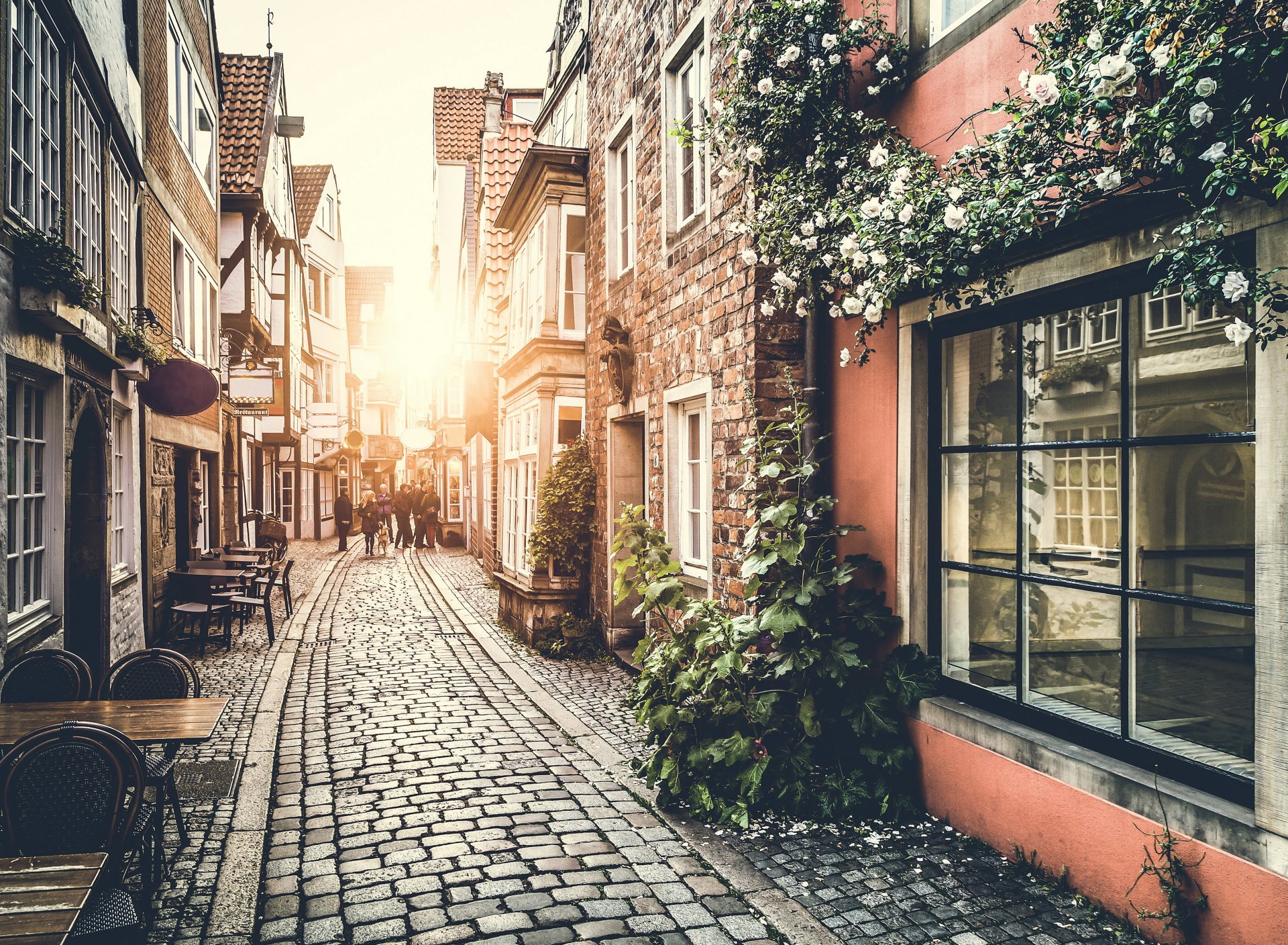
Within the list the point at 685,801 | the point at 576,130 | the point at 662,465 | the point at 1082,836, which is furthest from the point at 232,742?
the point at 576,130

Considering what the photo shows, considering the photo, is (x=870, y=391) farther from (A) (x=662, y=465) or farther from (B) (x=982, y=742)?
(A) (x=662, y=465)

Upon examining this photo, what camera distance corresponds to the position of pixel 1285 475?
2902 mm

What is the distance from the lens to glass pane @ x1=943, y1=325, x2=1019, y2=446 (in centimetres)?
437

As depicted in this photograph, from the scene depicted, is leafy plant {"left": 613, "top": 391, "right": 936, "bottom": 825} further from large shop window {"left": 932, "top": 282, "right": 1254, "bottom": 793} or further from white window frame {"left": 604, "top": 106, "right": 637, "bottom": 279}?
white window frame {"left": 604, "top": 106, "right": 637, "bottom": 279}

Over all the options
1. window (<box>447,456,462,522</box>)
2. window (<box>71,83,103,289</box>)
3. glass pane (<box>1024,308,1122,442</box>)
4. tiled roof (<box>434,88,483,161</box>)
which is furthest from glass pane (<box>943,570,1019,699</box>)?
window (<box>447,456,462,522</box>)

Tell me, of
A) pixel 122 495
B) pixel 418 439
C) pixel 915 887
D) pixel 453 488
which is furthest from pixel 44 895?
pixel 453 488

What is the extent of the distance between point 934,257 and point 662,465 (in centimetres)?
444

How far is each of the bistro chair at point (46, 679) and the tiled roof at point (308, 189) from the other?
27.2 meters

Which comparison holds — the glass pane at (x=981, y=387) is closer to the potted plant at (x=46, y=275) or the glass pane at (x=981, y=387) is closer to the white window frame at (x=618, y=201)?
the white window frame at (x=618, y=201)

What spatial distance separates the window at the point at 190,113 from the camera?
1148 centimetres

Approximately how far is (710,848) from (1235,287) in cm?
336

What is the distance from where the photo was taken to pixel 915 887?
3906 millimetres

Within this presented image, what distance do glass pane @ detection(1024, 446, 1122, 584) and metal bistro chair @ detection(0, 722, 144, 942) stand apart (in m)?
3.94

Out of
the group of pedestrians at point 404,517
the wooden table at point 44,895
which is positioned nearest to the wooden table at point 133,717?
the wooden table at point 44,895
